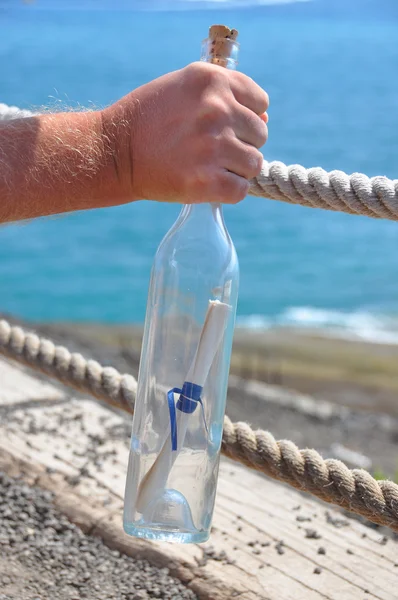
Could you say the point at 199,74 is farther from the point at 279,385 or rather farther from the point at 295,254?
the point at 295,254

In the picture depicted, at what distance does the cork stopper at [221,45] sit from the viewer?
112cm

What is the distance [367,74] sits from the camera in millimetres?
32188

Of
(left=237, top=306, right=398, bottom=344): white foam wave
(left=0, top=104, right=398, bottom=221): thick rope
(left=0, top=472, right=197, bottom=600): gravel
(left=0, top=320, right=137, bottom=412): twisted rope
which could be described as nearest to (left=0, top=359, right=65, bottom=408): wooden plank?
(left=0, top=320, right=137, bottom=412): twisted rope

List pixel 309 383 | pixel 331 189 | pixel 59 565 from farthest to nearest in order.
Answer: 1. pixel 309 383
2. pixel 59 565
3. pixel 331 189

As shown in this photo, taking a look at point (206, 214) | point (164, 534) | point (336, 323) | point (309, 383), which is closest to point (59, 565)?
point (164, 534)

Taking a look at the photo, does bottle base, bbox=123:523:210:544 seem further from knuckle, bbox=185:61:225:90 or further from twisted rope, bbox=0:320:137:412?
twisted rope, bbox=0:320:137:412

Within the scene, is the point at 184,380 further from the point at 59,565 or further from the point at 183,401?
the point at 59,565

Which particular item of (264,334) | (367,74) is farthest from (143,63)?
(264,334)

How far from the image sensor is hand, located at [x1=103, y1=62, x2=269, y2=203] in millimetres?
1052

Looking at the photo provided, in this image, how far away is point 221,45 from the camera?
3.68 ft

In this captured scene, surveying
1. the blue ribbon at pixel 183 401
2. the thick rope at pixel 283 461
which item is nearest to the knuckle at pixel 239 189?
the blue ribbon at pixel 183 401

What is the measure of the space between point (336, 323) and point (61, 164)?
10.6 metres

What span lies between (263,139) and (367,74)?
33.0 meters

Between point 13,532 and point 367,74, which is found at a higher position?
point 367,74
